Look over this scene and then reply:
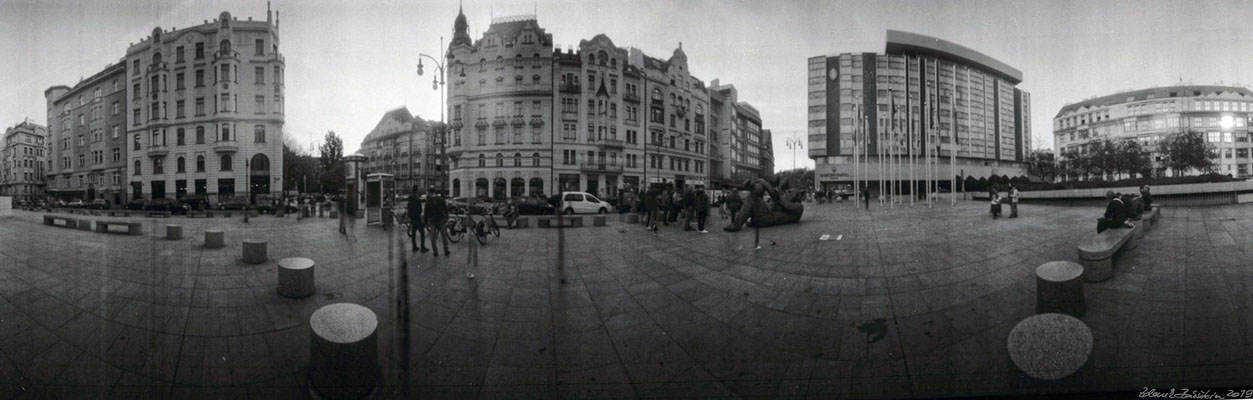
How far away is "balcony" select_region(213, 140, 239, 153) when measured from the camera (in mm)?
2845

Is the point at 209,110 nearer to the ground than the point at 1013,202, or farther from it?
farther from it

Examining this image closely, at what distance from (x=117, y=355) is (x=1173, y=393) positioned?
19.3ft

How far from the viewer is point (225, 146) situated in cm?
288

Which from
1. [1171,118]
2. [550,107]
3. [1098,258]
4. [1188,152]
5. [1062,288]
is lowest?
[1062,288]

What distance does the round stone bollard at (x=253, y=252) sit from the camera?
272cm

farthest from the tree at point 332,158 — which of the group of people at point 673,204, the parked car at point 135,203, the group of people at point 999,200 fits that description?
the group of people at point 999,200

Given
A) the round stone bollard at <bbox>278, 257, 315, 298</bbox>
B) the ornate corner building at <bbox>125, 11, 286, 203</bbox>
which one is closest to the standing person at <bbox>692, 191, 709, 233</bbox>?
the round stone bollard at <bbox>278, 257, 315, 298</bbox>

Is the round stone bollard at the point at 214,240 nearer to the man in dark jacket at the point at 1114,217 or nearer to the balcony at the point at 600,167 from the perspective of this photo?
the balcony at the point at 600,167

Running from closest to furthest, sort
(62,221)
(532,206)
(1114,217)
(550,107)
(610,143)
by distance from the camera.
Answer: (550,107) < (610,143) < (1114,217) < (532,206) < (62,221)

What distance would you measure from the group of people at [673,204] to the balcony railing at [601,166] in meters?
0.74

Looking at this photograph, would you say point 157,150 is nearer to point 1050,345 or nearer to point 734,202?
point 734,202

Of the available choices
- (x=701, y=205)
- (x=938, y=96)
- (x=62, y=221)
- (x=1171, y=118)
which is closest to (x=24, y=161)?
(x=62, y=221)

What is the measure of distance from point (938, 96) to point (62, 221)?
9.39m

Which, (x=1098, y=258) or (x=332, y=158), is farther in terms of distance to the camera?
(x=332, y=158)
